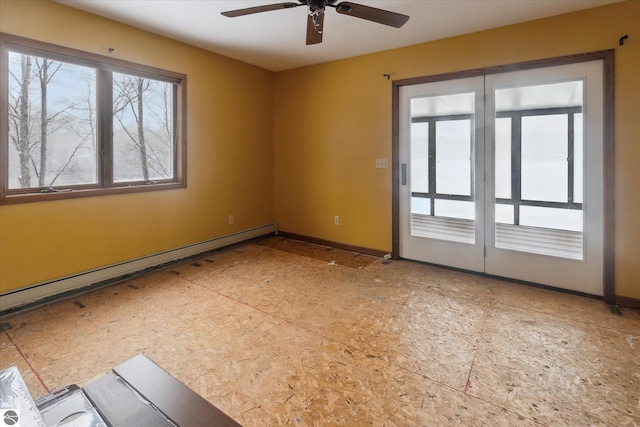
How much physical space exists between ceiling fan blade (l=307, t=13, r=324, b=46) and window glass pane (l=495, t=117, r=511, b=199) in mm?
2141

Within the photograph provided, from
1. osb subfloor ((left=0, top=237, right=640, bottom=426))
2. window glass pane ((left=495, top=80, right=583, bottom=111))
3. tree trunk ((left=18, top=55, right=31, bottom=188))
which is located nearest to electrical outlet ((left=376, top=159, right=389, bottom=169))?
window glass pane ((left=495, top=80, right=583, bottom=111))

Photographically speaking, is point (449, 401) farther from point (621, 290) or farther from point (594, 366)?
point (621, 290)

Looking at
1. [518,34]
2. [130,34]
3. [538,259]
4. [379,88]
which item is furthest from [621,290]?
[130,34]

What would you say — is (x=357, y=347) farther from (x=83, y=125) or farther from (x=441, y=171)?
(x=83, y=125)

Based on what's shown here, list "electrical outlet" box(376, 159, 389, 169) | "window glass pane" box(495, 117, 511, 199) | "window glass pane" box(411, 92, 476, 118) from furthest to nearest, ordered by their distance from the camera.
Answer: "electrical outlet" box(376, 159, 389, 169)
"window glass pane" box(411, 92, 476, 118)
"window glass pane" box(495, 117, 511, 199)

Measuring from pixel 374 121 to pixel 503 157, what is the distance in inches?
64.2

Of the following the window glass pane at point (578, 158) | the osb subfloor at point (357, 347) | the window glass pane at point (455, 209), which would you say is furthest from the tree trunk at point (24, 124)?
the window glass pane at point (578, 158)

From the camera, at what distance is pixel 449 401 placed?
182 centimetres

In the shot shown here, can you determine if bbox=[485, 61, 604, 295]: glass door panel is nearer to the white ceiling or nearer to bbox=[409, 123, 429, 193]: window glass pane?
the white ceiling

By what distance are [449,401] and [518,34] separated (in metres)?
3.47

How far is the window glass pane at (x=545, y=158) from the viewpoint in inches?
126

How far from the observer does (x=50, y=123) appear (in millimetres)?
3090

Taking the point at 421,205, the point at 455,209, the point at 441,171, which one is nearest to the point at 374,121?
the point at 441,171

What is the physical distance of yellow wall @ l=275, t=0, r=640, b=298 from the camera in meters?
2.93
